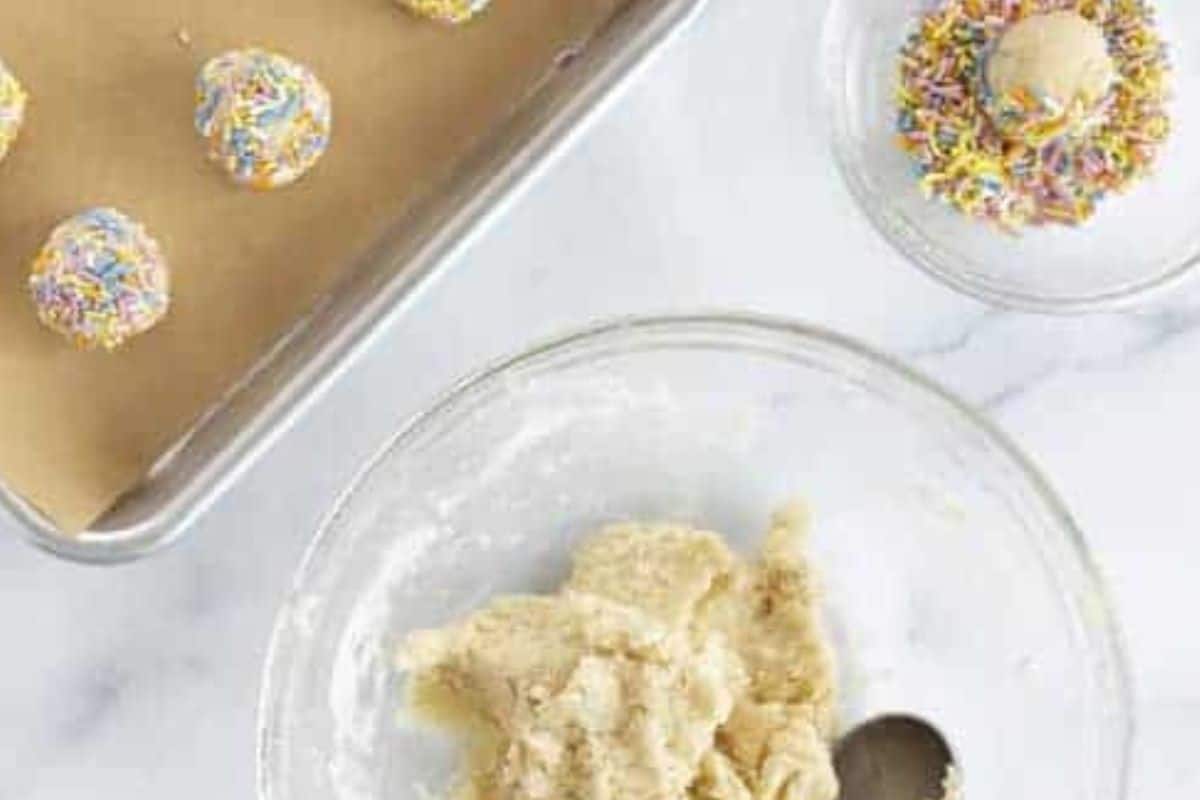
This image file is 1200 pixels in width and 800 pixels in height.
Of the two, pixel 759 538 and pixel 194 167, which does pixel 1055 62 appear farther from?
pixel 194 167

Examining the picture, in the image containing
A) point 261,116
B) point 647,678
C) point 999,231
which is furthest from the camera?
point 999,231

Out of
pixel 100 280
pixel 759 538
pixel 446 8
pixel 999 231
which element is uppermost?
pixel 999 231

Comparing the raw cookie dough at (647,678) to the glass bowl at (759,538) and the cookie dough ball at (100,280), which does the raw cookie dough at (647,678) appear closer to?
the glass bowl at (759,538)

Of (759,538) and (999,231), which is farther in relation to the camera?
(999,231)

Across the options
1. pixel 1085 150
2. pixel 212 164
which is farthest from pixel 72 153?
pixel 1085 150

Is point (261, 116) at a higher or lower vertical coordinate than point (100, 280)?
higher

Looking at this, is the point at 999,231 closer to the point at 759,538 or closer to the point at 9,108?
the point at 759,538

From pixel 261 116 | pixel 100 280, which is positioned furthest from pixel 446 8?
pixel 100 280

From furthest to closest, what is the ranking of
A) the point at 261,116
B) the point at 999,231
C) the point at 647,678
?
the point at 999,231
the point at 261,116
the point at 647,678
